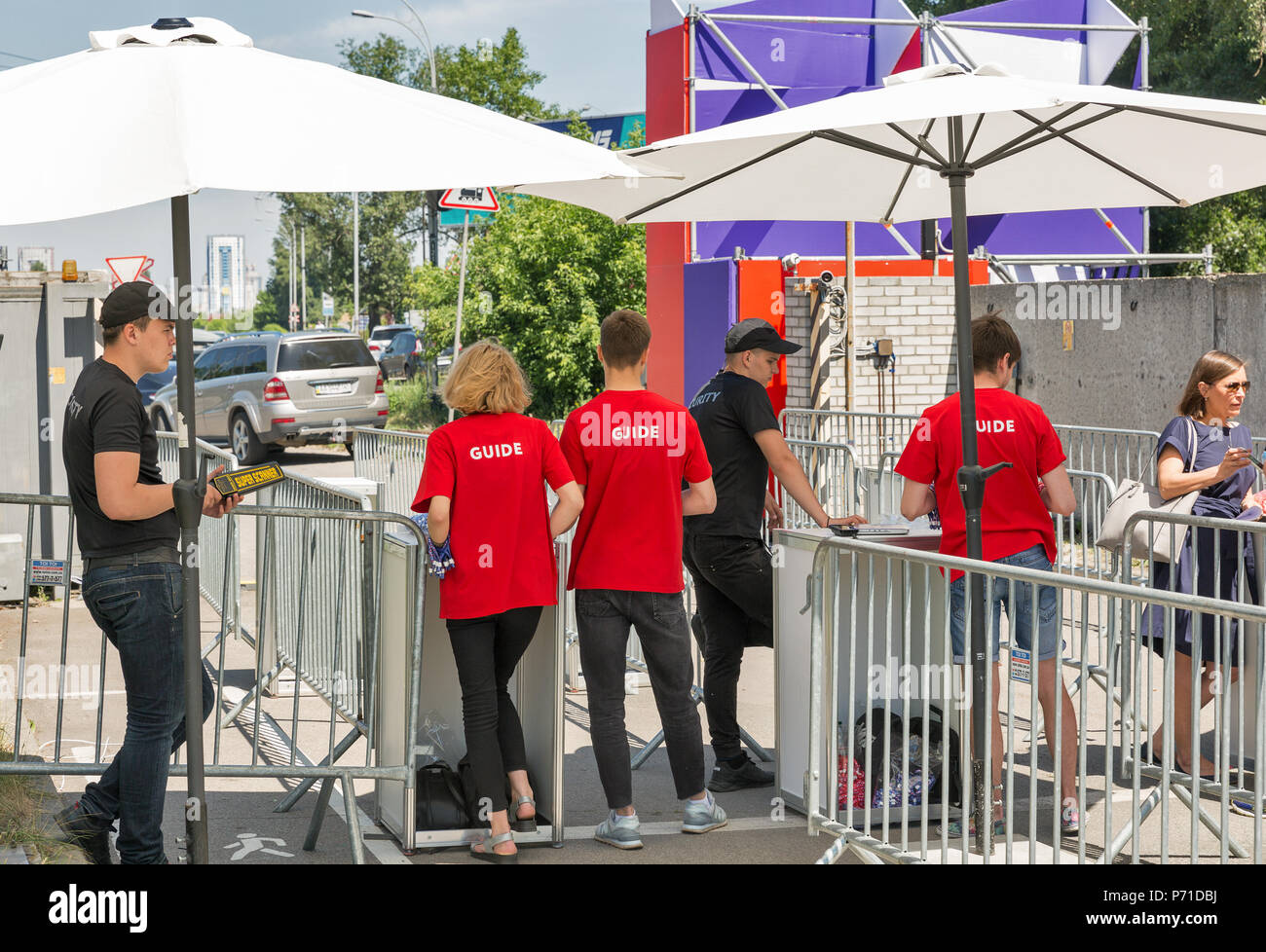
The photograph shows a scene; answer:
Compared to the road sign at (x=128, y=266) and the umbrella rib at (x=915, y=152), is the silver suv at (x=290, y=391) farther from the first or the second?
the umbrella rib at (x=915, y=152)

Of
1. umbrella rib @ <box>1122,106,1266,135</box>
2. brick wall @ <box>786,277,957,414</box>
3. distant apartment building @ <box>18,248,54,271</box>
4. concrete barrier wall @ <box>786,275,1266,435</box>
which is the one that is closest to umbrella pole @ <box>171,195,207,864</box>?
umbrella rib @ <box>1122,106,1266,135</box>

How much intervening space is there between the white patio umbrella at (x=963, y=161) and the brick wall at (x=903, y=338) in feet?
26.9

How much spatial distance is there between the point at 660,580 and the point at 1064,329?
32.6 ft

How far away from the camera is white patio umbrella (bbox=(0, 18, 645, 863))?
11.6ft

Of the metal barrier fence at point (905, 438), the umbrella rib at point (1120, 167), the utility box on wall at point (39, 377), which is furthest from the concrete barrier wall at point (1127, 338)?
the utility box on wall at point (39, 377)

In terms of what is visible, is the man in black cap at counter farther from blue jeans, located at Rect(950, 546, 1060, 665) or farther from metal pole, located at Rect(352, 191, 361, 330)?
metal pole, located at Rect(352, 191, 361, 330)

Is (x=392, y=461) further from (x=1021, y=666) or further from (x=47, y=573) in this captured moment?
(x=1021, y=666)

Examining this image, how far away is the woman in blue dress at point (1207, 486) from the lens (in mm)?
5910

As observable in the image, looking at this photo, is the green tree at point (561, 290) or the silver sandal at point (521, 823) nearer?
the silver sandal at point (521, 823)

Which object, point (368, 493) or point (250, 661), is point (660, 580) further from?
point (250, 661)

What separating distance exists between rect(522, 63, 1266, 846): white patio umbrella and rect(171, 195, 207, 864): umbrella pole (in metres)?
1.72

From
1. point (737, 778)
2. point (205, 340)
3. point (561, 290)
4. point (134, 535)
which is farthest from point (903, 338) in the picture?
point (205, 340)

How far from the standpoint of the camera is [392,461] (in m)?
10.9

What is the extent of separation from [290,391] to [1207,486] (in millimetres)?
18309
